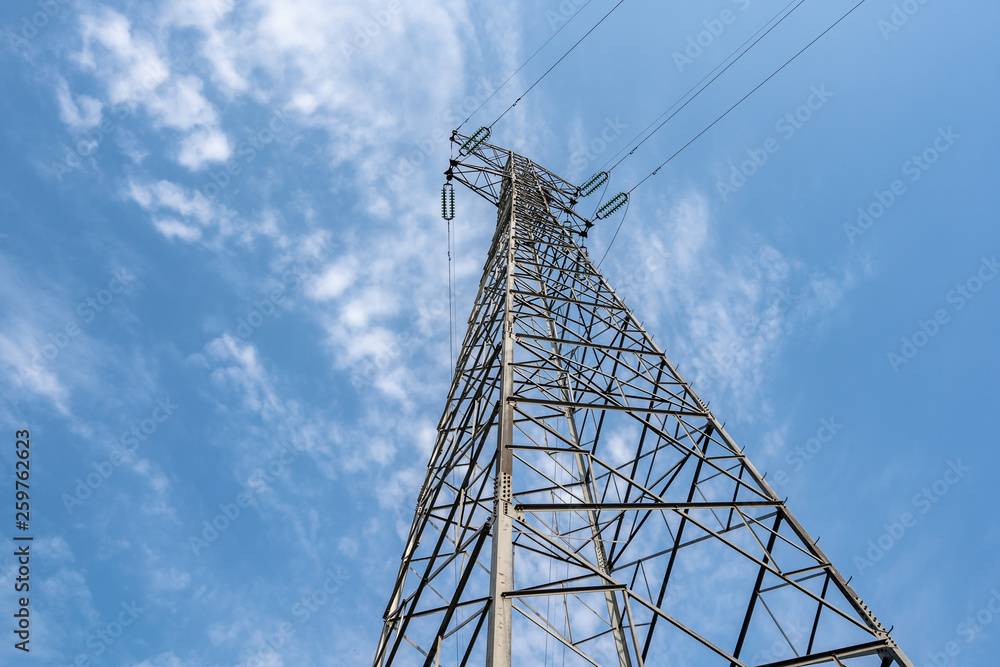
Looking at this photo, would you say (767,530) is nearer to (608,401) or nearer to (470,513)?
(608,401)

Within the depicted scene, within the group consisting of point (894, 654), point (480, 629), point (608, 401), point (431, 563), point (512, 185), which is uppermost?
point (512, 185)

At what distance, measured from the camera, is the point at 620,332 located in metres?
11.7

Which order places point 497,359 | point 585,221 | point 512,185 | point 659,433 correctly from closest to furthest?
point 659,433
point 497,359
point 512,185
point 585,221

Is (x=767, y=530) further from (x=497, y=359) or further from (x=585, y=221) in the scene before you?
(x=585, y=221)

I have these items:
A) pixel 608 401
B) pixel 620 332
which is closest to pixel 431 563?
pixel 608 401

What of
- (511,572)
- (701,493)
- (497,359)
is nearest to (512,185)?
(497,359)

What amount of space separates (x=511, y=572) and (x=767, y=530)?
4.08 m

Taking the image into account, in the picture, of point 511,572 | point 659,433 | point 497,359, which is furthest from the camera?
point 497,359

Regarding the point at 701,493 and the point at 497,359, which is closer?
the point at 701,493

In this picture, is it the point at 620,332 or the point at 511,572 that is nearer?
the point at 511,572

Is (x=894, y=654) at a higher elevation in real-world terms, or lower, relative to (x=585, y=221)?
lower

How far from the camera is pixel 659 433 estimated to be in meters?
8.82

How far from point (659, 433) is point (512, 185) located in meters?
11.8

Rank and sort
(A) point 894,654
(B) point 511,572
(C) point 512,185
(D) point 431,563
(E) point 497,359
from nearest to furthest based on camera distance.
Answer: (B) point 511,572 → (A) point 894,654 → (D) point 431,563 → (E) point 497,359 → (C) point 512,185
